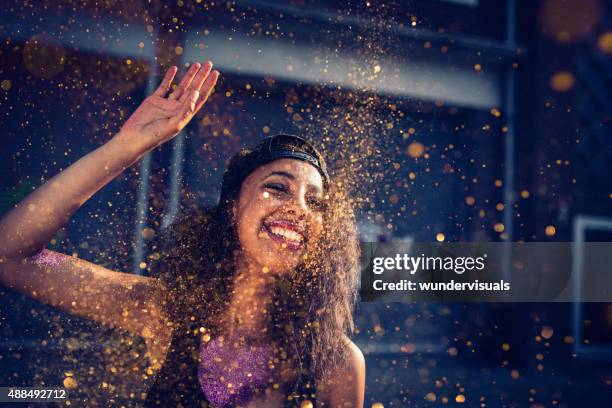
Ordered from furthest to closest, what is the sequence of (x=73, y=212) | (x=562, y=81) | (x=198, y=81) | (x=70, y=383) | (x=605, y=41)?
1. (x=605, y=41)
2. (x=562, y=81)
3. (x=70, y=383)
4. (x=198, y=81)
5. (x=73, y=212)

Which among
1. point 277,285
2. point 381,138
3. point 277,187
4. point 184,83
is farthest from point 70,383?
point 381,138

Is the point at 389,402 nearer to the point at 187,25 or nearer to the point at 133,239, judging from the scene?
the point at 133,239

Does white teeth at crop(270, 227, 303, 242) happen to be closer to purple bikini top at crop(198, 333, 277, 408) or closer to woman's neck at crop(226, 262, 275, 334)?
→ woman's neck at crop(226, 262, 275, 334)

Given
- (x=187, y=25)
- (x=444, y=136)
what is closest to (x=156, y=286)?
(x=187, y=25)

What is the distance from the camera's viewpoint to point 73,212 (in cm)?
137

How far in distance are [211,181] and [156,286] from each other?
83.5 inches

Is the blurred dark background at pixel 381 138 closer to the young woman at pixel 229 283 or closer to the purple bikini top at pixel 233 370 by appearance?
the young woman at pixel 229 283

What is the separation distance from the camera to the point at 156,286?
1804mm

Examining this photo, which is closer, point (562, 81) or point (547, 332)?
point (547, 332)

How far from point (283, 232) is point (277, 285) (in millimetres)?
189

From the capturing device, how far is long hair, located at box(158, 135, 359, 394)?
177cm

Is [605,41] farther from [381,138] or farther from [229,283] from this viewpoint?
[229,283]

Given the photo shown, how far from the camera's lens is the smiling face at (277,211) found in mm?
1775

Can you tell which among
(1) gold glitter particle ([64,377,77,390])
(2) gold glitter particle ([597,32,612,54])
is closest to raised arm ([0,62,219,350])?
(1) gold glitter particle ([64,377,77,390])
